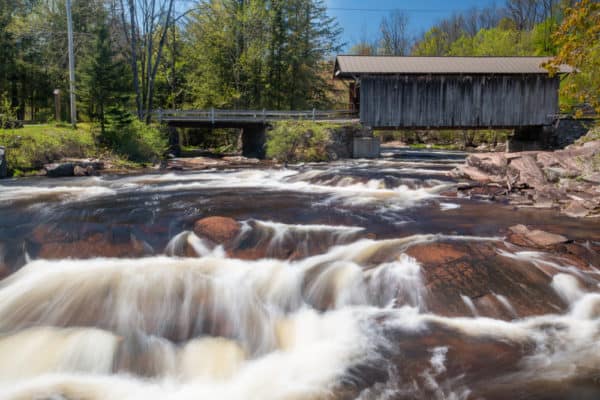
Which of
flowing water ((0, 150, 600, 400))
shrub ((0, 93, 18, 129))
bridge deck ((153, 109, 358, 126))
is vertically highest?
bridge deck ((153, 109, 358, 126))

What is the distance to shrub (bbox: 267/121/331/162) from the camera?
69.6 feet

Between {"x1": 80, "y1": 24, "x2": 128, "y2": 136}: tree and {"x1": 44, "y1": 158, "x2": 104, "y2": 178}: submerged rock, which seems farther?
{"x1": 80, "y1": 24, "x2": 128, "y2": 136}: tree

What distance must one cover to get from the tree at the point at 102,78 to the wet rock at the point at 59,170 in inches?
164

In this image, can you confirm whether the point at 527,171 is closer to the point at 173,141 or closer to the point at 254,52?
the point at 173,141

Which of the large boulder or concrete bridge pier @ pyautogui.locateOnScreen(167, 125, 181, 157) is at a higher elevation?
concrete bridge pier @ pyautogui.locateOnScreen(167, 125, 181, 157)

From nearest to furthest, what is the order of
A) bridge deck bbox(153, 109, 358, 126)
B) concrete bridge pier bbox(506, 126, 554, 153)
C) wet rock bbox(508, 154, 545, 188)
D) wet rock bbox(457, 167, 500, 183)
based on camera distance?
wet rock bbox(508, 154, 545, 188)
wet rock bbox(457, 167, 500, 183)
bridge deck bbox(153, 109, 358, 126)
concrete bridge pier bbox(506, 126, 554, 153)

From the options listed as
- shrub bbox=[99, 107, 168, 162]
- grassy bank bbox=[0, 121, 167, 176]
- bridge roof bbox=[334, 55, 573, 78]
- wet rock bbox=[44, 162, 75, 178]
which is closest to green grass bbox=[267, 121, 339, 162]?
bridge roof bbox=[334, 55, 573, 78]

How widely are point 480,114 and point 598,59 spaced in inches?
642

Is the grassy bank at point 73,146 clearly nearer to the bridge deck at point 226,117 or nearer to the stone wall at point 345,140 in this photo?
the bridge deck at point 226,117

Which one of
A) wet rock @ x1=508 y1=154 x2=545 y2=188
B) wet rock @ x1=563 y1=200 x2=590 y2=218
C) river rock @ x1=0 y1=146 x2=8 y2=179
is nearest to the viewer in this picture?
wet rock @ x1=563 y1=200 x2=590 y2=218

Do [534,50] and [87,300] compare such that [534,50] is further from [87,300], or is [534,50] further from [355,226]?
[87,300]

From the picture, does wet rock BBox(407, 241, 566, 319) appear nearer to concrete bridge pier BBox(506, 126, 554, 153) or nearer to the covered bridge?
the covered bridge

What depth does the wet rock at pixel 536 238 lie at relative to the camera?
6195 mm

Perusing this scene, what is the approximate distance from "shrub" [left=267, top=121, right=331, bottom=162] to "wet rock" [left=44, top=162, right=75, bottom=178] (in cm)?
935
